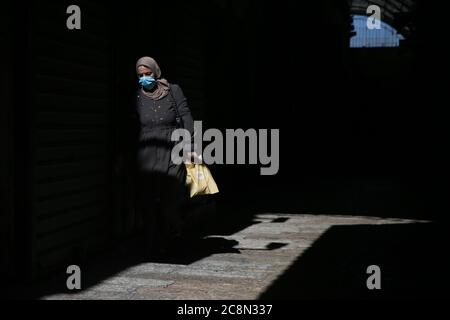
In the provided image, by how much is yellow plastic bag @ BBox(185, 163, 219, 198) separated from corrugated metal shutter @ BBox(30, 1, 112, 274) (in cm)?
105

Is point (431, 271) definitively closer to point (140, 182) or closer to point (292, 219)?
point (140, 182)

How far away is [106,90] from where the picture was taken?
26.1 feet

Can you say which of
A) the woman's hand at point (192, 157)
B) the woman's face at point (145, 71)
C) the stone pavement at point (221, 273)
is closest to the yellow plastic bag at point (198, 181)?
the woman's hand at point (192, 157)

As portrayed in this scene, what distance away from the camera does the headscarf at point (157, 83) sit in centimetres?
723

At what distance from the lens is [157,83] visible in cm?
738

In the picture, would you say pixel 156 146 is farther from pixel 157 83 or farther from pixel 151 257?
pixel 151 257

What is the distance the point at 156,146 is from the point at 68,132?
0.90 metres

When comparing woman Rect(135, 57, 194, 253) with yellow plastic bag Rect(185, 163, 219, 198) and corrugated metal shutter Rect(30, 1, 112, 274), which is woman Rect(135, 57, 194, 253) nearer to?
yellow plastic bag Rect(185, 163, 219, 198)

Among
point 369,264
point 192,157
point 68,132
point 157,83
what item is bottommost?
point 369,264

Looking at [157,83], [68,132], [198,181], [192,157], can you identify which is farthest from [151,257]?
[157,83]

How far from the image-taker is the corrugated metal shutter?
6387mm

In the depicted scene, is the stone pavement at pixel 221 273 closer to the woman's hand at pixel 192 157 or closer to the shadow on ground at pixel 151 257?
the shadow on ground at pixel 151 257

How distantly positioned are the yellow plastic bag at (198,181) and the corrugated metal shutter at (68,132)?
1048 mm
